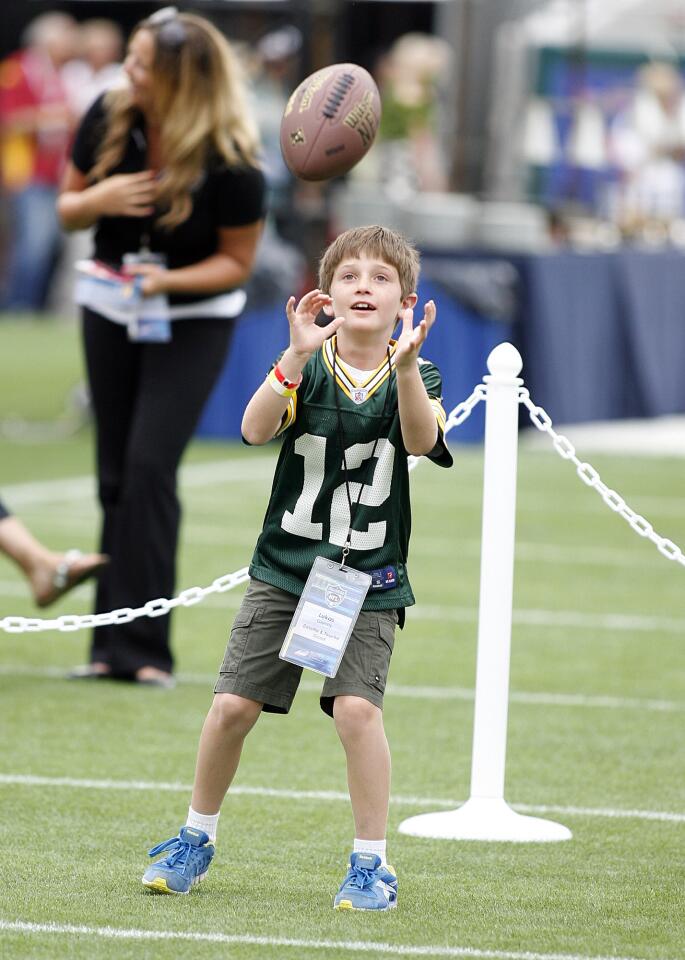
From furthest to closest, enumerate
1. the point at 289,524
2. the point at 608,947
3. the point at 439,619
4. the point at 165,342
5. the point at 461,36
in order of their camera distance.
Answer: the point at 461,36, the point at 439,619, the point at 165,342, the point at 289,524, the point at 608,947

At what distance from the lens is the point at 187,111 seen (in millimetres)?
7070

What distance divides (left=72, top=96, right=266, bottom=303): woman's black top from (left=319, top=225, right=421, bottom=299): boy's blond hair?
2.50 metres

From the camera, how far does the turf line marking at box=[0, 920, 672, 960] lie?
13.8 feet

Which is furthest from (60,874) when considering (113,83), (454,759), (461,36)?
(461,36)

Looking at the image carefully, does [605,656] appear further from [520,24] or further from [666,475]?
[520,24]

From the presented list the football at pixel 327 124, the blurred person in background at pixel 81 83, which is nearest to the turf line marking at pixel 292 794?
the football at pixel 327 124

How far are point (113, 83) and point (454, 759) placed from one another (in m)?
2.82

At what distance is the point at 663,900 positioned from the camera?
15.4ft

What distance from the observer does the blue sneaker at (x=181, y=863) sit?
4617 mm

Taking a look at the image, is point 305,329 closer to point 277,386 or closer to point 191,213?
point 277,386

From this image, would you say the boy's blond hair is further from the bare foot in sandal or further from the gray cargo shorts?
the bare foot in sandal

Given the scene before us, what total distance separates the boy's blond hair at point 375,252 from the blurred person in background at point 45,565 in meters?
2.60

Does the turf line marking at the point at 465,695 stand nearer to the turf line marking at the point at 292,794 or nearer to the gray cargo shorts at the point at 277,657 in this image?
the turf line marking at the point at 292,794

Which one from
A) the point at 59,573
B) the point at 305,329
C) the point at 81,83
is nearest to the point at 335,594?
the point at 305,329
